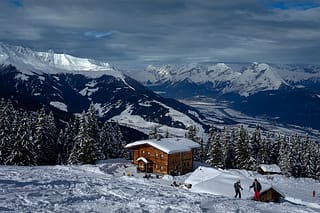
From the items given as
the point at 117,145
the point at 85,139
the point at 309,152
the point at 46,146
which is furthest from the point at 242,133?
the point at 46,146

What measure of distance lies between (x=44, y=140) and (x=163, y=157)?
20651mm

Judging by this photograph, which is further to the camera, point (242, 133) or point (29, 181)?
point (242, 133)

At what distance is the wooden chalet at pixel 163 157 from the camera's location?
6838cm

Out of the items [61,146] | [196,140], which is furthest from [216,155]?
[61,146]

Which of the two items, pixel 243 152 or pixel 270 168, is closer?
pixel 243 152

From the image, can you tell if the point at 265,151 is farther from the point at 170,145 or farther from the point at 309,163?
the point at 170,145

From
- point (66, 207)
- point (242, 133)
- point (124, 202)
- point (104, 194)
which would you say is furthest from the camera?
point (242, 133)

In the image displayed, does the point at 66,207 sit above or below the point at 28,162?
above

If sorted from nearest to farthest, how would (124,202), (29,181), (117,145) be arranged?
(124,202) → (29,181) → (117,145)

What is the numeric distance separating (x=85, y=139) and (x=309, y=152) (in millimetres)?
48011

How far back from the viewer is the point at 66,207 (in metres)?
21.7

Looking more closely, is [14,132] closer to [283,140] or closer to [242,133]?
[242,133]

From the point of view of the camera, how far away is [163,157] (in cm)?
6869

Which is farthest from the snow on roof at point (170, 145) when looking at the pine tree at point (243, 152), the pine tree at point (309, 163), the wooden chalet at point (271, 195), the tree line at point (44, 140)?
the pine tree at point (309, 163)
